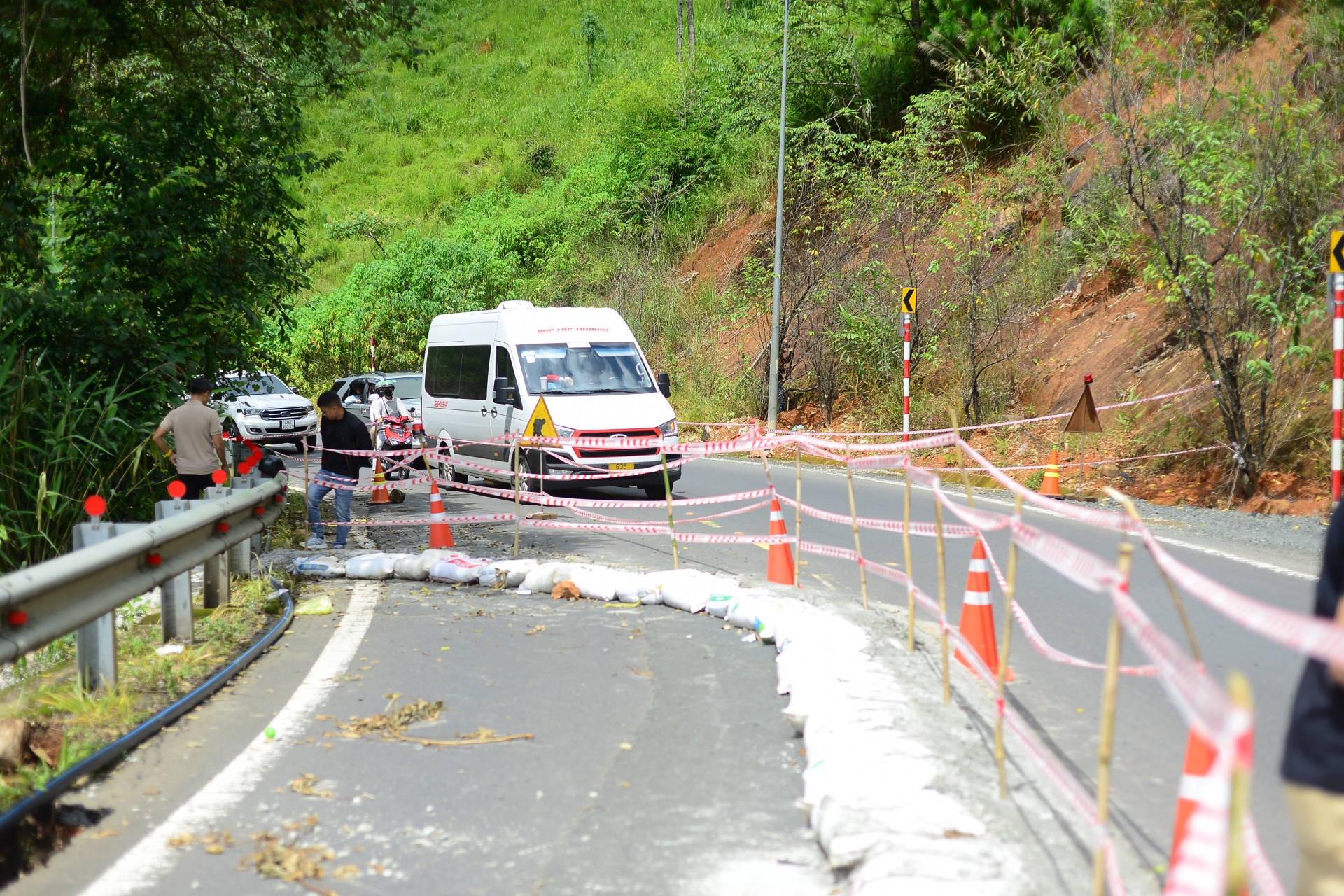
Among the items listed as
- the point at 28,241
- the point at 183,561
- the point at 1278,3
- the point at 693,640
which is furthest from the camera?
the point at 1278,3

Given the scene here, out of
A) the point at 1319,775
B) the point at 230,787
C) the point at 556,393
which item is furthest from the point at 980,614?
the point at 556,393

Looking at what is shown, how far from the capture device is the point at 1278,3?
21984 mm

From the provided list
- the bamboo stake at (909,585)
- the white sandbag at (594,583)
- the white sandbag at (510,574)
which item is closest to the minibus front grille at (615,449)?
the white sandbag at (510,574)

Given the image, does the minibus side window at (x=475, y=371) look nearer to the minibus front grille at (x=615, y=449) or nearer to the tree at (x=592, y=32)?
the minibus front grille at (x=615, y=449)

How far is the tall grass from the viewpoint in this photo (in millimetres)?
8781

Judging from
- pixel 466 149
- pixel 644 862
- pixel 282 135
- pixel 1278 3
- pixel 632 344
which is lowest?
pixel 644 862

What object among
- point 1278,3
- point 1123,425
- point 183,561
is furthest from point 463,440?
Result: point 1278,3

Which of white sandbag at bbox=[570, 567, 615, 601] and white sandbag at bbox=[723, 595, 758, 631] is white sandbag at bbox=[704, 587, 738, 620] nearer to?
white sandbag at bbox=[723, 595, 758, 631]

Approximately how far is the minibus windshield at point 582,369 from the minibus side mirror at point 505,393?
0.79 feet

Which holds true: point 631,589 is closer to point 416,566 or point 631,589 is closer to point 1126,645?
point 416,566

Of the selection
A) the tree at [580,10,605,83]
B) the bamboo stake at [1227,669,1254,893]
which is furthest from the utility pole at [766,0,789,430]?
the tree at [580,10,605,83]

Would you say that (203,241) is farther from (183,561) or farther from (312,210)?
(312,210)

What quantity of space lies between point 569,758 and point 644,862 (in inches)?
45.7

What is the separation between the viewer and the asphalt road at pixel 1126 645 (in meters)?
4.67
